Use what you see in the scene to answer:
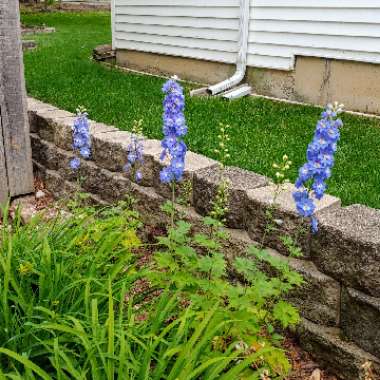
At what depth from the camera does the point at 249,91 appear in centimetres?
727

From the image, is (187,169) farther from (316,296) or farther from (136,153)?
(316,296)

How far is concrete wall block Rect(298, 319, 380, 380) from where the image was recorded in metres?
2.56

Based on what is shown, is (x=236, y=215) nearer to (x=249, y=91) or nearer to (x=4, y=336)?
(x=4, y=336)

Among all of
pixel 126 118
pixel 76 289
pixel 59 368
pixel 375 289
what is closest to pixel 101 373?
pixel 59 368

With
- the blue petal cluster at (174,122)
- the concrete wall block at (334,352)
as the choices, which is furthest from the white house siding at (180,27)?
the concrete wall block at (334,352)

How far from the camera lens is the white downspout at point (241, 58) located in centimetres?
707

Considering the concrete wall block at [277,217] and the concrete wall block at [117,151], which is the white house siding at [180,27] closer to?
the concrete wall block at [117,151]

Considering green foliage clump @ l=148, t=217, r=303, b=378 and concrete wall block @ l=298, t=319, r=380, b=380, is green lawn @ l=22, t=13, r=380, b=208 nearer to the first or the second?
concrete wall block @ l=298, t=319, r=380, b=380

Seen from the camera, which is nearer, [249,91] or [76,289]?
[76,289]

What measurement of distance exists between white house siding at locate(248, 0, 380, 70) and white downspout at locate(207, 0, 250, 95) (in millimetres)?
68

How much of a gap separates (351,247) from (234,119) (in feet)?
11.1

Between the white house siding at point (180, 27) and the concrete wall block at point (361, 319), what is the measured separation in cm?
542

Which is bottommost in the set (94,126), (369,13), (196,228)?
(196,228)

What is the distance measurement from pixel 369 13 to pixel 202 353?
15.9 ft
